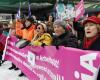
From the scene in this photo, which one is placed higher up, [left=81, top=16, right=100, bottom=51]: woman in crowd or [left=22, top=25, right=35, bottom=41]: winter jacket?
[left=81, top=16, right=100, bottom=51]: woman in crowd

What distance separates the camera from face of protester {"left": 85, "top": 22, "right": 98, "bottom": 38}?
4.54 m

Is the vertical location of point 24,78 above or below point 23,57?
below

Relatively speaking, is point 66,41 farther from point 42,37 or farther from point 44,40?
point 42,37

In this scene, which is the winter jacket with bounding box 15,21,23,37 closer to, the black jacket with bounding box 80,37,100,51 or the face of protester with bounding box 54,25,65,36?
the face of protester with bounding box 54,25,65,36

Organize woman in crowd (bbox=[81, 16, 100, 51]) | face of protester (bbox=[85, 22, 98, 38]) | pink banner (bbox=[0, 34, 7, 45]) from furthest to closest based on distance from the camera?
pink banner (bbox=[0, 34, 7, 45])
face of protester (bbox=[85, 22, 98, 38])
woman in crowd (bbox=[81, 16, 100, 51])

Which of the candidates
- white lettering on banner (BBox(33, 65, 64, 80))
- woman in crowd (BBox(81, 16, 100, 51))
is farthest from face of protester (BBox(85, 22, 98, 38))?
white lettering on banner (BBox(33, 65, 64, 80))

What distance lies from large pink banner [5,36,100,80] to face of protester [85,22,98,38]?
0.32 metres

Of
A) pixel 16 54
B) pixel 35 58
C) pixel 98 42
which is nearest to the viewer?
pixel 98 42

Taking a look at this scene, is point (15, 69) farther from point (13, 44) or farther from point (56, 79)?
point (56, 79)

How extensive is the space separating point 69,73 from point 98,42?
0.62m

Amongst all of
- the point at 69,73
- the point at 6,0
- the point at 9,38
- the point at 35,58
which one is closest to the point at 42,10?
the point at 6,0

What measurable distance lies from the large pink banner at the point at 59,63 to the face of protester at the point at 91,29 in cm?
32

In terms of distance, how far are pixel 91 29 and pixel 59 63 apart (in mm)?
792

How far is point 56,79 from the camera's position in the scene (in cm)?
511
